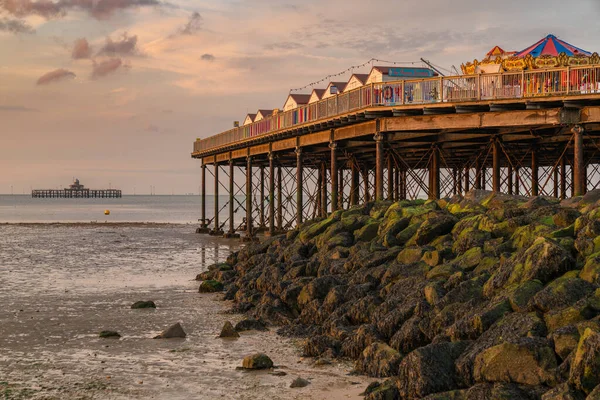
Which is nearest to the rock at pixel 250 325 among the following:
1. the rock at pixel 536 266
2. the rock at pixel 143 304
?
the rock at pixel 143 304

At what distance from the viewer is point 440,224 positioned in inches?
649

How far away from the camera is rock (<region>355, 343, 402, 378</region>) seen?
10.4 meters

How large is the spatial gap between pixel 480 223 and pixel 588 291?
219 inches

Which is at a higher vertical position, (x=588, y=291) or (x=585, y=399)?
(x=588, y=291)

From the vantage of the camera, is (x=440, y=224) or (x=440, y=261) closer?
(x=440, y=261)

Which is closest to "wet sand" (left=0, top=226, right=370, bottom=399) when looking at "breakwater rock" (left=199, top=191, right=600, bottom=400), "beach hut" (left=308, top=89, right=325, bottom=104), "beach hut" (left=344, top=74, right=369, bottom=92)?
"breakwater rock" (left=199, top=191, right=600, bottom=400)

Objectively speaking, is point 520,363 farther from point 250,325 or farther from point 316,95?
point 316,95

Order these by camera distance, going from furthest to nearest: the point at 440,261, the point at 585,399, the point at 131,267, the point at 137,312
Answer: the point at 131,267, the point at 137,312, the point at 440,261, the point at 585,399

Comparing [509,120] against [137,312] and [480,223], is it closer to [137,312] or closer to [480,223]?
[480,223]

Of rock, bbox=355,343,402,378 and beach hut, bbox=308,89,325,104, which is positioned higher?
beach hut, bbox=308,89,325,104

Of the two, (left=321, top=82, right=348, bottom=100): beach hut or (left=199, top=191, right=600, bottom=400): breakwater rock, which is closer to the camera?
(left=199, top=191, right=600, bottom=400): breakwater rock

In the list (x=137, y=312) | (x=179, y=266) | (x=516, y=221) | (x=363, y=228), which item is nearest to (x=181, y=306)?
(x=137, y=312)

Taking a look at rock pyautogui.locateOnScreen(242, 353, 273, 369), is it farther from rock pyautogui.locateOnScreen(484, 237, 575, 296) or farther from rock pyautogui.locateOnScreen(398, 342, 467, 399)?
rock pyautogui.locateOnScreen(484, 237, 575, 296)

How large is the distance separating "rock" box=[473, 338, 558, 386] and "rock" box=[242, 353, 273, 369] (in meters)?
3.66
